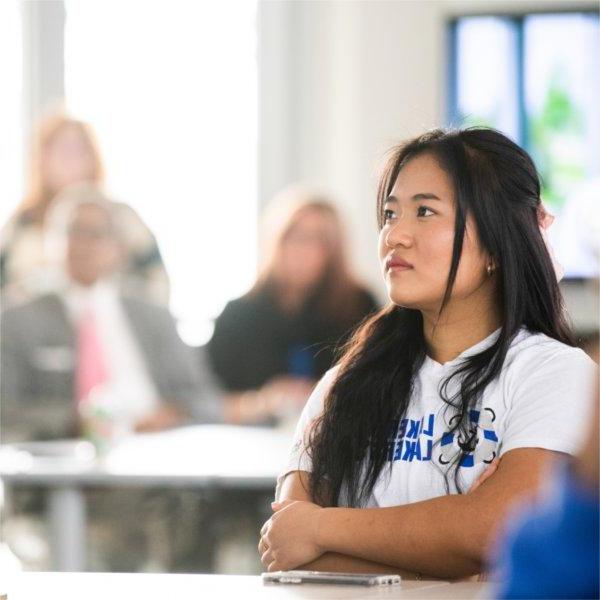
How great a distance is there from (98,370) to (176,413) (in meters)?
0.32

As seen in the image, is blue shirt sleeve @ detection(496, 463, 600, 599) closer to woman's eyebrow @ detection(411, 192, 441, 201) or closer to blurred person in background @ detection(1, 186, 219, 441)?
woman's eyebrow @ detection(411, 192, 441, 201)

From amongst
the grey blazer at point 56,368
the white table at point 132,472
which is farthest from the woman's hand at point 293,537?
the grey blazer at point 56,368

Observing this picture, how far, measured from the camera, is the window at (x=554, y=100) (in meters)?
7.09

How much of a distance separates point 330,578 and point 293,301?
4.00 metres

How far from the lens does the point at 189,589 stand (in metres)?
1.87

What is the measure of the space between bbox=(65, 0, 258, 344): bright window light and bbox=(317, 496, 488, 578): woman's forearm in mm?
5029

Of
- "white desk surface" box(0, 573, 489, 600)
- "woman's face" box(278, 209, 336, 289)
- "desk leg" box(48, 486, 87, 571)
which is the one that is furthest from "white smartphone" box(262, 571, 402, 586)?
"woman's face" box(278, 209, 336, 289)

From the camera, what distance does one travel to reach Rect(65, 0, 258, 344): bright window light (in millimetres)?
7160

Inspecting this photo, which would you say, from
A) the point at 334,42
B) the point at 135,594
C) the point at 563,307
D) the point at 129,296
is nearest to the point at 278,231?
the point at 129,296

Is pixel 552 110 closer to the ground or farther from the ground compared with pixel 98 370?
farther from the ground

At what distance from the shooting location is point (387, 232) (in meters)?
2.23

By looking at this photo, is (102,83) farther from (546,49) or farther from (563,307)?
(563,307)

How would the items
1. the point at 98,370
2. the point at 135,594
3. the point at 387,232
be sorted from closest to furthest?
the point at 135,594
the point at 387,232
the point at 98,370

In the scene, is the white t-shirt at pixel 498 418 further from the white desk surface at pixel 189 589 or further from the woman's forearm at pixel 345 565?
the white desk surface at pixel 189 589
